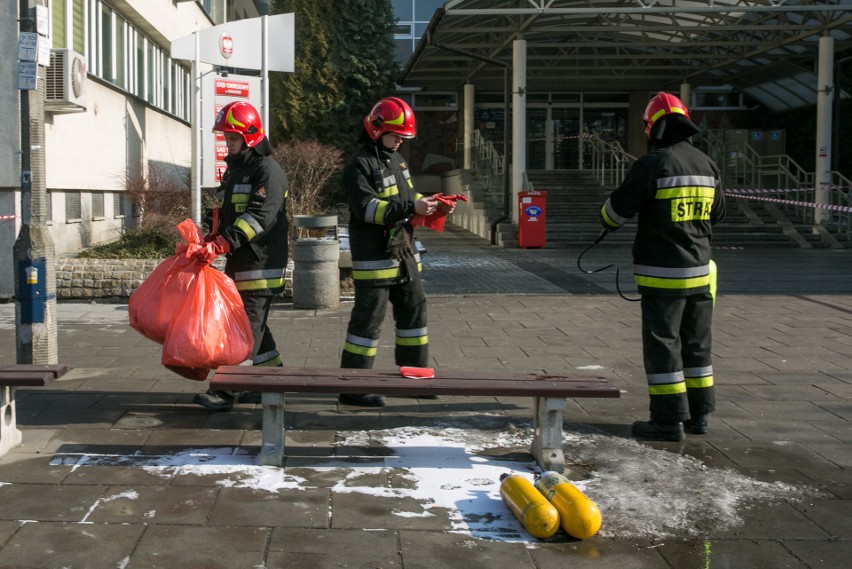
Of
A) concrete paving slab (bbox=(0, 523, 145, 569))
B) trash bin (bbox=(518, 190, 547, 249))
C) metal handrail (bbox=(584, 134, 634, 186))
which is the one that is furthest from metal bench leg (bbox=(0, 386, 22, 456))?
metal handrail (bbox=(584, 134, 634, 186))

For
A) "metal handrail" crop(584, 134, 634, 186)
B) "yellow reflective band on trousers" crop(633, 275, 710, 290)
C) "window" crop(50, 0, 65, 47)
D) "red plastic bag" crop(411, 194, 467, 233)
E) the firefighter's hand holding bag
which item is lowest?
the firefighter's hand holding bag

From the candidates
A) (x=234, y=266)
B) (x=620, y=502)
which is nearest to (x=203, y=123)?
(x=234, y=266)

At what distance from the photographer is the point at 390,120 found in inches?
245

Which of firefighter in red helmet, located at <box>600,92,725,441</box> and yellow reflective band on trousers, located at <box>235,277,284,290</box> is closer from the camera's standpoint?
firefighter in red helmet, located at <box>600,92,725,441</box>

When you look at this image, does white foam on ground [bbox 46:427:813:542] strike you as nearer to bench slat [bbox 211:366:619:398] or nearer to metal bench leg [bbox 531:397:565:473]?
metal bench leg [bbox 531:397:565:473]

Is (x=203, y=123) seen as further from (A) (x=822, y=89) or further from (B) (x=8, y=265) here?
(A) (x=822, y=89)

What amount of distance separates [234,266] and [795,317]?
677 cm

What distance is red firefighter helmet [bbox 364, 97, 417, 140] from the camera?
623 cm

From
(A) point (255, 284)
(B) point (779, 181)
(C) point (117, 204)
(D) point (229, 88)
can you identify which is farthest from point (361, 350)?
(B) point (779, 181)

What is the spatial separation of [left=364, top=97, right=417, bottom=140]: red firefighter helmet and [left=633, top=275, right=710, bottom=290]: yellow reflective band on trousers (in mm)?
1742

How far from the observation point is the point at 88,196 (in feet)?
47.4

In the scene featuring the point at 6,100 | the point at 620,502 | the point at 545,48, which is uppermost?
the point at 545,48

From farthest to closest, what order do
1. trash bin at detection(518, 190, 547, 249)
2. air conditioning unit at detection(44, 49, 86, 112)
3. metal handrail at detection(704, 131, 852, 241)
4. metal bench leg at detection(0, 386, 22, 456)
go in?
metal handrail at detection(704, 131, 852, 241) → trash bin at detection(518, 190, 547, 249) → air conditioning unit at detection(44, 49, 86, 112) → metal bench leg at detection(0, 386, 22, 456)

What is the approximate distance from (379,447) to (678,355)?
184cm
